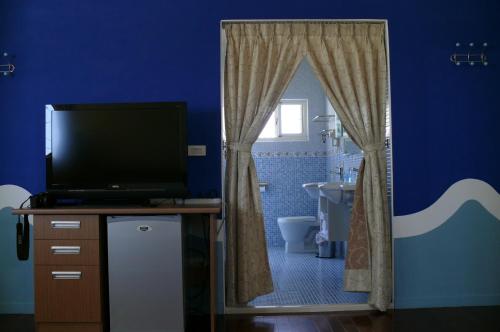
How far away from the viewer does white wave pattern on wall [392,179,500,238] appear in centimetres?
312

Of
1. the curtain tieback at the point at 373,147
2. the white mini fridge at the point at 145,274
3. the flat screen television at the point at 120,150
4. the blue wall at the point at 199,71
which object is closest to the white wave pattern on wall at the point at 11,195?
the blue wall at the point at 199,71

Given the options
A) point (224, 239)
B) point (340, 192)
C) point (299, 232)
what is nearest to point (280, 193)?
point (299, 232)

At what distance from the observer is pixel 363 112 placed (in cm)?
308

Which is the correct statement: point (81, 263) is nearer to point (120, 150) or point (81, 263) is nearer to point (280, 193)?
point (120, 150)

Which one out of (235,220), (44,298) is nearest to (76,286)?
(44,298)

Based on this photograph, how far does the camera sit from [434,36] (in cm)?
316

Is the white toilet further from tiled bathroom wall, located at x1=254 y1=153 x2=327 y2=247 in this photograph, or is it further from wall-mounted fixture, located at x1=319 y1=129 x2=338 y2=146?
wall-mounted fixture, located at x1=319 y1=129 x2=338 y2=146

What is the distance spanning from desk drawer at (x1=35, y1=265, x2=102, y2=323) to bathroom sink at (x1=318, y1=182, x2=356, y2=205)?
2053 mm

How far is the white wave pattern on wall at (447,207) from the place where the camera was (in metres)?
3.12

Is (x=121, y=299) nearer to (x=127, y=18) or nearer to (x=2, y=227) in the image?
(x=2, y=227)

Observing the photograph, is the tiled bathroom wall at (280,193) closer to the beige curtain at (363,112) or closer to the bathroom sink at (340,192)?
the bathroom sink at (340,192)

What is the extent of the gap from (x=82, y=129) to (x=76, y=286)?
1002 mm

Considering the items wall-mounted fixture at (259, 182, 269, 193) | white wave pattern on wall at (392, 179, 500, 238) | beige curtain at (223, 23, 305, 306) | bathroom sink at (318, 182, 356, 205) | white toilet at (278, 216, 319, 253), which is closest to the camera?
beige curtain at (223, 23, 305, 306)

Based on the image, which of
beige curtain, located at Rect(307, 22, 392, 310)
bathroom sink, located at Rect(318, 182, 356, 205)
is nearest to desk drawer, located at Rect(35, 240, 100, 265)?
beige curtain, located at Rect(307, 22, 392, 310)
